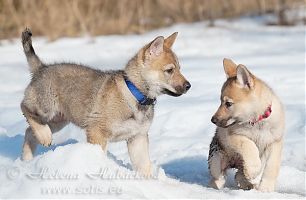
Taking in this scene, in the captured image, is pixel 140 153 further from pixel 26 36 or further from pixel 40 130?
pixel 26 36

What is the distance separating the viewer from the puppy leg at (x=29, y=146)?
5.75 m

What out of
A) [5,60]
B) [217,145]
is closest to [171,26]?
[5,60]

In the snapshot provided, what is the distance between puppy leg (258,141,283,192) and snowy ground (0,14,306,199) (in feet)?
0.63

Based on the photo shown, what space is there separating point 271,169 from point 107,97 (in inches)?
60.9

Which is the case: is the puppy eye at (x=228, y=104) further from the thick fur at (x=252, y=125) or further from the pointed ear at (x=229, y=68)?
the pointed ear at (x=229, y=68)

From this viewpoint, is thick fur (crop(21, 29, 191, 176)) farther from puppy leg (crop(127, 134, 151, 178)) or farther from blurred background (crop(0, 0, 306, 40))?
blurred background (crop(0, 0, 306, 40))

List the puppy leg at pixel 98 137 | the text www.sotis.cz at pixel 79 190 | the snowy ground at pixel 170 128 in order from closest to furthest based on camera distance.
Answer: the text www.sotis.cz at pixel 79 190
the snowy ground at pixel 170 128
the puppy leg at pixel 98 137

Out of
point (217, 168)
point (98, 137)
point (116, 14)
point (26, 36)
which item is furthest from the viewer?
point (116, 14)

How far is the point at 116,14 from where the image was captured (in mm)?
17328

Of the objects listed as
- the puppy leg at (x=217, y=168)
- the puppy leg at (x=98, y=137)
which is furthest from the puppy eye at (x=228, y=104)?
the puppy leg at (x=98, y=137)

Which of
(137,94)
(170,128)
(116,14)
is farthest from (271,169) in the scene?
(116,14)

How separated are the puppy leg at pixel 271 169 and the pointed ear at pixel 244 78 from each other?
0.56 m

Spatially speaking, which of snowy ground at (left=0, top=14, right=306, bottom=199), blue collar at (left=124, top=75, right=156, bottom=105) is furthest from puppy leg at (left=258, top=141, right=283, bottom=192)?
blue collar at (left=124, top=75, right=156, bottom=105)

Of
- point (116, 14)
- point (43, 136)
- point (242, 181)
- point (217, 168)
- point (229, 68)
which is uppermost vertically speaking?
point (229, 68)
